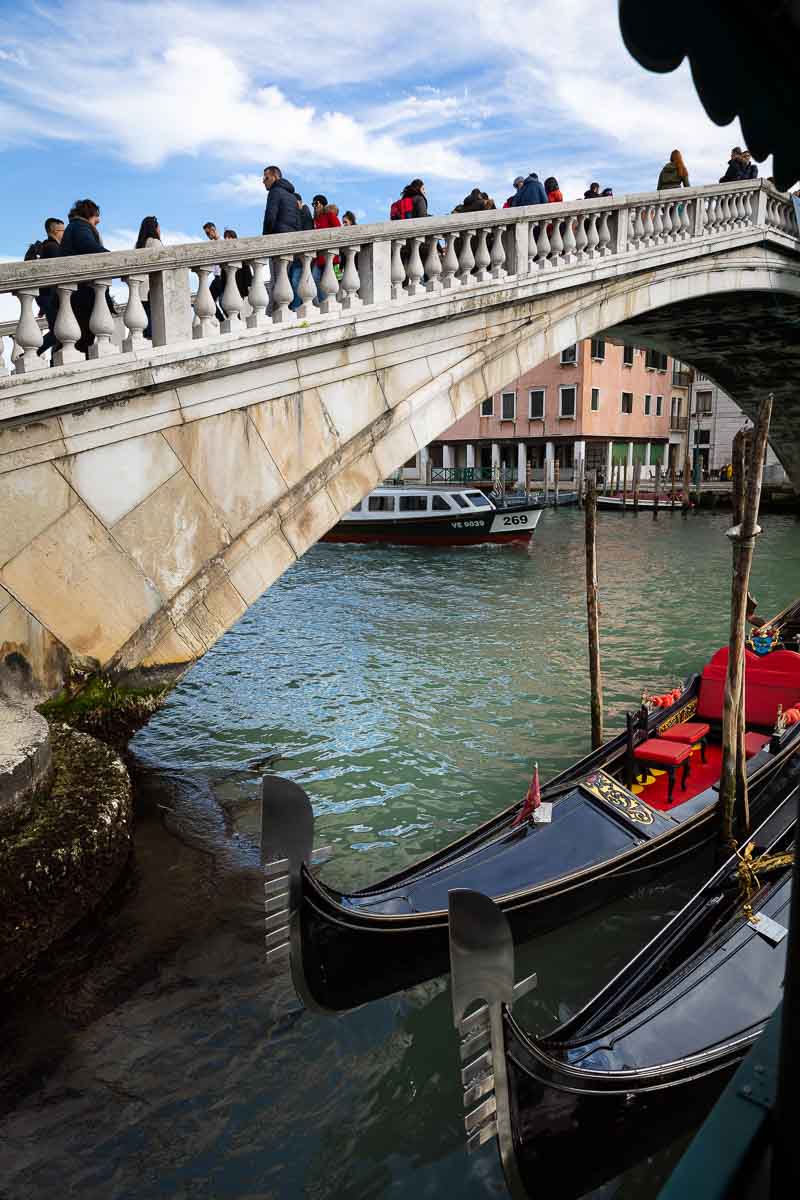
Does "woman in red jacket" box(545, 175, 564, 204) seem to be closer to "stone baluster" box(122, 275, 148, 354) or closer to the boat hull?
"stone baluster" box(122, 275, 148, 354)

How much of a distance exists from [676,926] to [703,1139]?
6.95ft

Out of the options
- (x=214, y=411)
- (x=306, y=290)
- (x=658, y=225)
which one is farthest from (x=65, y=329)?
(x=658, y=225)

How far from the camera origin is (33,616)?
12.7ft

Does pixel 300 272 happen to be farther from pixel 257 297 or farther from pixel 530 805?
pixel 530 805

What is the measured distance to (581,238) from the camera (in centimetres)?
668

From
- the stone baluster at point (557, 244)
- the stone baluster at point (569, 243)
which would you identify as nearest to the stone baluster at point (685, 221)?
the stone baluster at point (569, 243)

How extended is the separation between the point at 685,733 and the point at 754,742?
48 centimetres

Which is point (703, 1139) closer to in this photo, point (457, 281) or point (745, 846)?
point (745, 846)

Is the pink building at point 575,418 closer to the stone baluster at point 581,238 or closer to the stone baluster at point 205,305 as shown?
the stone baluster at point 581,238

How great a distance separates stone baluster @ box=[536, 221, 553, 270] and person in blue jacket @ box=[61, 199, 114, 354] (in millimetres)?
3158

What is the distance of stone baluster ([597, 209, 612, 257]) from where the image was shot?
6.97 m

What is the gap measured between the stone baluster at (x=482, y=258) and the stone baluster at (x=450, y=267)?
217mm

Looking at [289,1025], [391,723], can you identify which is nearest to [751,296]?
[391,723]

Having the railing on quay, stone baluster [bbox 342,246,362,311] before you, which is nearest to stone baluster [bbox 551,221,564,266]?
the railing on quay
